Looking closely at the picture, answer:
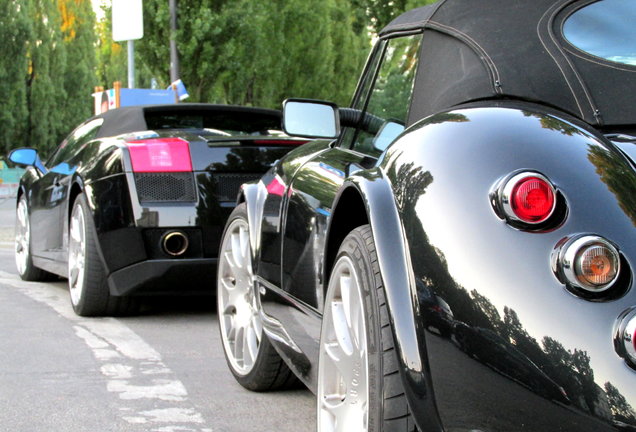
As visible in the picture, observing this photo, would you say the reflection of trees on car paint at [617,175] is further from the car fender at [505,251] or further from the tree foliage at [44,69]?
the tree foliage at [44,69]

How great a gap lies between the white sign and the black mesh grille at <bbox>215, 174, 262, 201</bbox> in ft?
34.3

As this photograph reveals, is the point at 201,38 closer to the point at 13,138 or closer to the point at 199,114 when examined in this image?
the point at 199,114

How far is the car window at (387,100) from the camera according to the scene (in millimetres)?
3502

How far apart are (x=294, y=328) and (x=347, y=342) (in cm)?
89

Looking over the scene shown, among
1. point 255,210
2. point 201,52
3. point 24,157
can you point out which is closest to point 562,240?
point 255,210

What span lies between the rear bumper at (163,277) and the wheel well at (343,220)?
3142 millimetres

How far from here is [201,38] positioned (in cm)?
2319

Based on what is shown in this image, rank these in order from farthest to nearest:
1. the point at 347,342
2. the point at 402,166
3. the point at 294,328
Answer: the point at 294,328
the point at 347,342
the point at 402,166

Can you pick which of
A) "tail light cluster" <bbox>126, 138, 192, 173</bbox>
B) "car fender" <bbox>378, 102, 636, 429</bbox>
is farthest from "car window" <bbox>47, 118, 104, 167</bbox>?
"car fender" <bbox>378, 102, 636, 429</bbox>

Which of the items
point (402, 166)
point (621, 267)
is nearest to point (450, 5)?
point (402, 166)

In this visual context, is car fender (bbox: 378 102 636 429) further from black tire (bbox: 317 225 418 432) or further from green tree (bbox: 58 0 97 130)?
green tree (bbox: 58 0 97 130)

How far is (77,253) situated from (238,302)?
2437mm

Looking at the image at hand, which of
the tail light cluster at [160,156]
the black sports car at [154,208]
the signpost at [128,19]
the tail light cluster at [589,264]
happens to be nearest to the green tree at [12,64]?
the signpost at [128,19]

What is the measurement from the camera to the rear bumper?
253 inches
